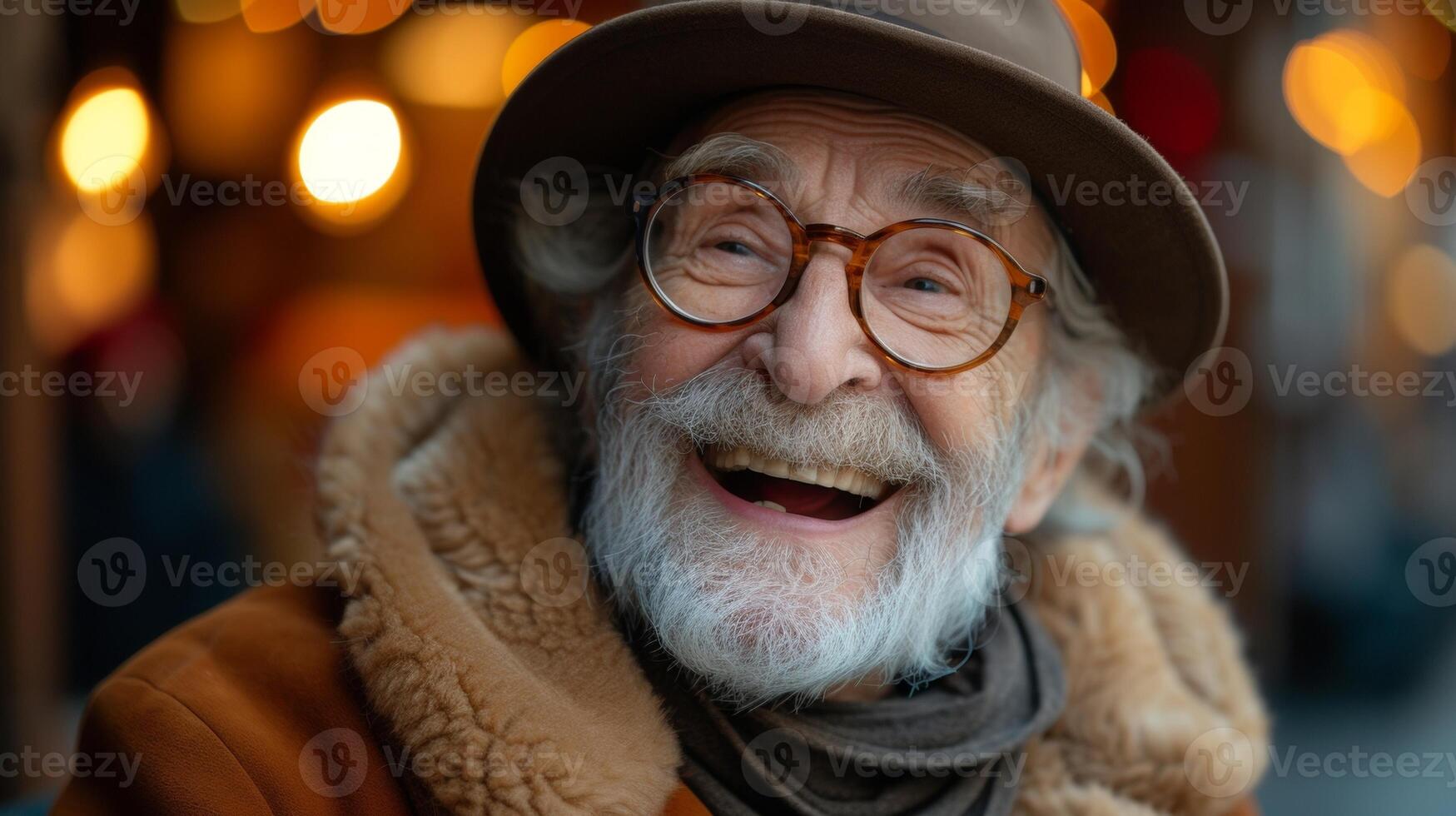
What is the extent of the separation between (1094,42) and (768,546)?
5.32 m

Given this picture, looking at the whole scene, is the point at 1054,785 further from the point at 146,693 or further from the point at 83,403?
the point at 83,403

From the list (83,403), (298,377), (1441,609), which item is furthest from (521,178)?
(1441,609)
